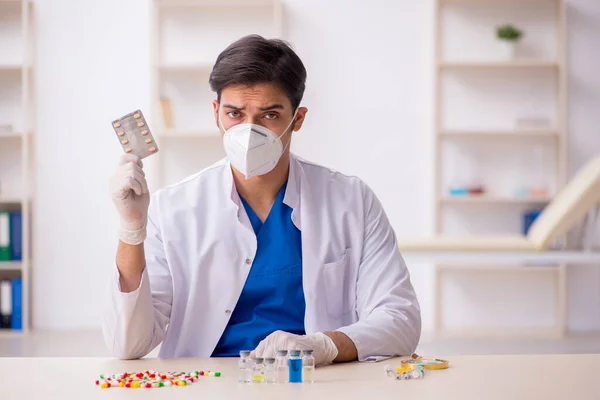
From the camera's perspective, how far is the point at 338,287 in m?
1.85

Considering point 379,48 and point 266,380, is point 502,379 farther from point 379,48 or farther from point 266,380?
point 379,48

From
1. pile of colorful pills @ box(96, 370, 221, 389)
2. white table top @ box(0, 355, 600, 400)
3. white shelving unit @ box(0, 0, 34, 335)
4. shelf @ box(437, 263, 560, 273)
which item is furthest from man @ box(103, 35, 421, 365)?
white shelving unit @ box(0, 0, 34, 335)

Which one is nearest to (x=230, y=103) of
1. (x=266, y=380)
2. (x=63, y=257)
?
A: (x=266, y=380)

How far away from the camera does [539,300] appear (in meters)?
5.15

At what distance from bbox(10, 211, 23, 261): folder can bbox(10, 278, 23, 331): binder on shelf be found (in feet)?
0.55

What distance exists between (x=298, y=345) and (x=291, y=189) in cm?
57

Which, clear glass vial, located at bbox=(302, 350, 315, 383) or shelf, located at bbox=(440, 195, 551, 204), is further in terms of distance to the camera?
shelf, located at bbox=(440, 195, 551, 204)

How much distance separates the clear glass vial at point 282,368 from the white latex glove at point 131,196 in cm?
46

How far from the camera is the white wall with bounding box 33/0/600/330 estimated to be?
5148mm

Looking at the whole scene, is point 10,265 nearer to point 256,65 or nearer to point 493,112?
point 493,112

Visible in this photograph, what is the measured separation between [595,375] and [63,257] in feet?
14.3

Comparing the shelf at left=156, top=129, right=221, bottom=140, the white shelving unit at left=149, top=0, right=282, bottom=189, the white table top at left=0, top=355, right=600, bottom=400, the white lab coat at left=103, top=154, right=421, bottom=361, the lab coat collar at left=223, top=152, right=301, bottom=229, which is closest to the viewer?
the white table top at left=0, top=355, right=600, bottom=400

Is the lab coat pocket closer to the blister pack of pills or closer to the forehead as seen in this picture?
the forehead

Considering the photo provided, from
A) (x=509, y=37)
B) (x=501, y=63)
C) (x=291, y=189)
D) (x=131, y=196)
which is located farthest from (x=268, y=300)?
(x=509, y=37)
